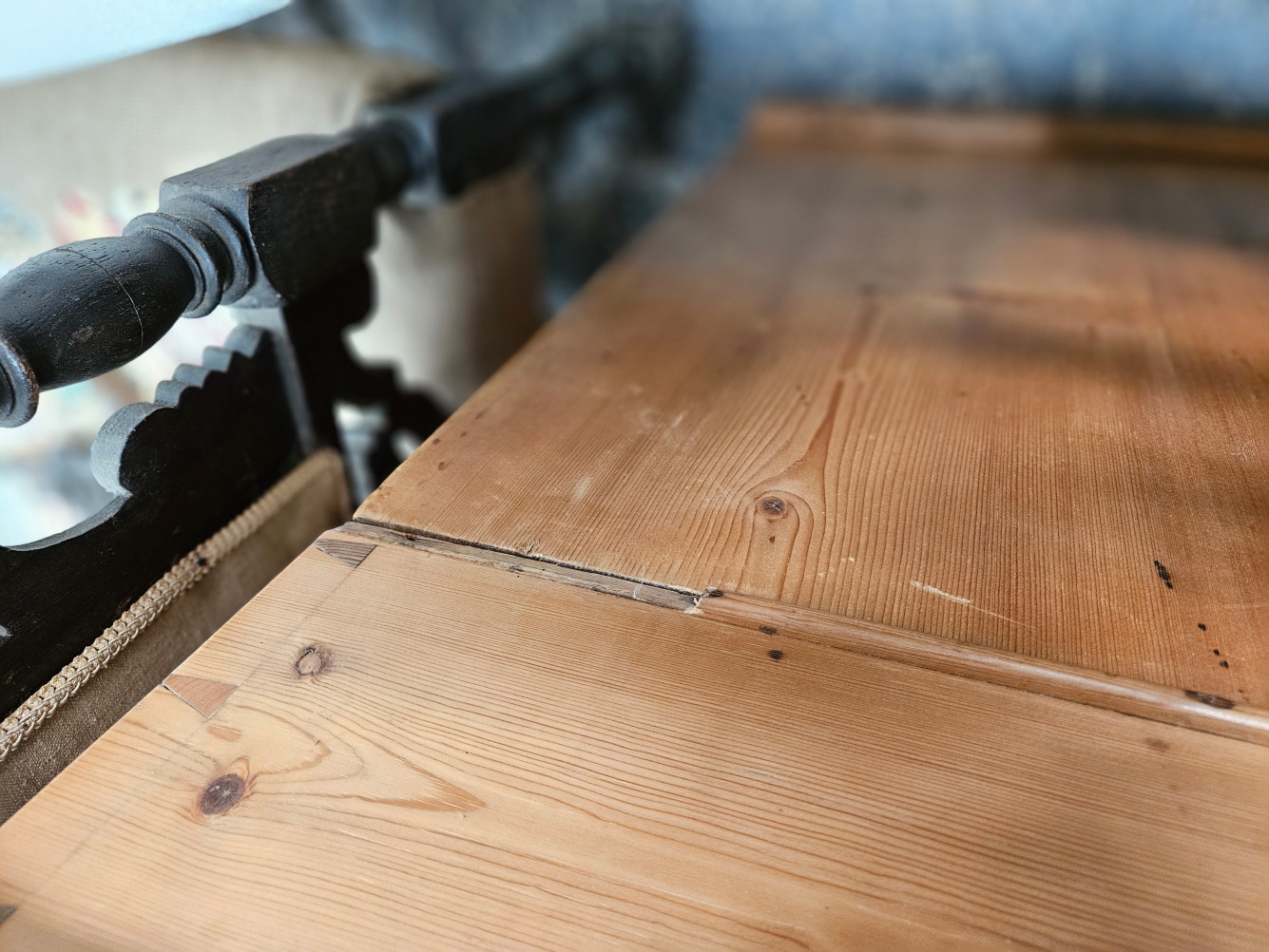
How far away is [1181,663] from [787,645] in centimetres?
22

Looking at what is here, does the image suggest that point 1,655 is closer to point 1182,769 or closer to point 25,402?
point 25,402

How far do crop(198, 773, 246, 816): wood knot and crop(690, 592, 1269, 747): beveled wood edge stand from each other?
0.87 ft

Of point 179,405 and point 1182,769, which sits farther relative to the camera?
point 179,405

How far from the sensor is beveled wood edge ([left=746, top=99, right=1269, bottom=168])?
1313 mm

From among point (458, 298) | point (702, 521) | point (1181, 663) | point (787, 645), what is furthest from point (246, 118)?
point (1181, 663)

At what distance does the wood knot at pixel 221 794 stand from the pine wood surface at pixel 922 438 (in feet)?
0.66

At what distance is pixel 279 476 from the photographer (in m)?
0.79

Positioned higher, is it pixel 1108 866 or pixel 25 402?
pixel 25 402

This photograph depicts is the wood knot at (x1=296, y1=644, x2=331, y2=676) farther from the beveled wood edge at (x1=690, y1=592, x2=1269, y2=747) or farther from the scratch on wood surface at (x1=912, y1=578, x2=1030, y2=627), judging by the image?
the scratch on wood surface at (x1=912, y1=578, x2=1030, y2=627)

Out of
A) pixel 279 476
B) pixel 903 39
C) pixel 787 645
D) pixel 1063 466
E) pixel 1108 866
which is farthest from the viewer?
pixel 903 39

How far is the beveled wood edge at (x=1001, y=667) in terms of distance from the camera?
0.46 meters

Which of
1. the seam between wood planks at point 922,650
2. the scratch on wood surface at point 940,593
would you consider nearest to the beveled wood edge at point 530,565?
the seam between wood planks at point 922,650

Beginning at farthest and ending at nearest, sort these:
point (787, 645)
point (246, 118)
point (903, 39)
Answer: point (903, 39) < point (246, 118) < point (787, 645)

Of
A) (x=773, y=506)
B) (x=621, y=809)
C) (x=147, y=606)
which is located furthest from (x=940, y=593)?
(x=147, y=606)
